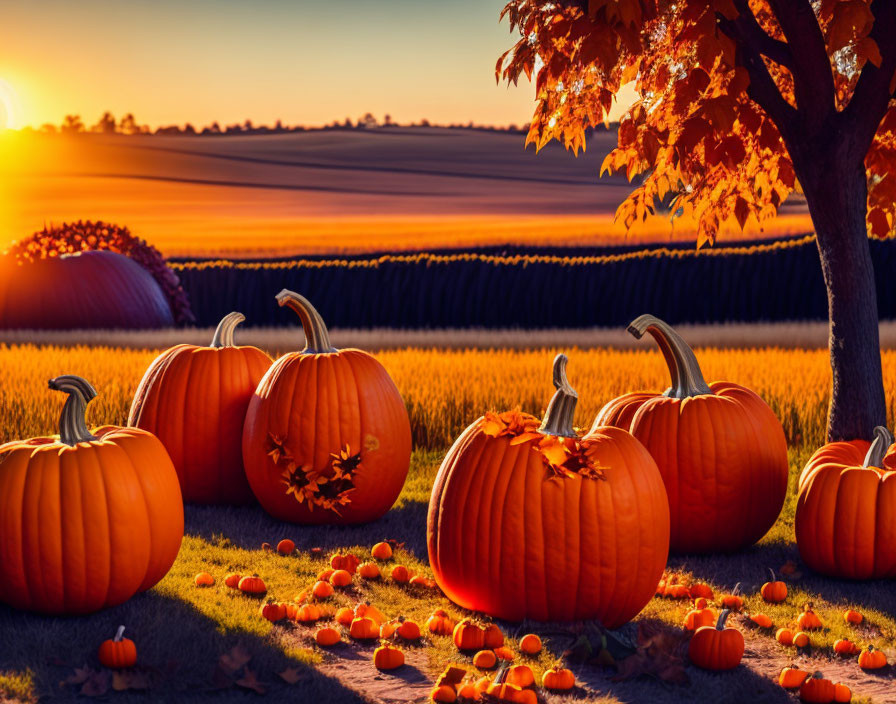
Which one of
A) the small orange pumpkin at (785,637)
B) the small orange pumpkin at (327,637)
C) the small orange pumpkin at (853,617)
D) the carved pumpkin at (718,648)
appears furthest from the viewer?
the small orange pumpkin at (853,617)

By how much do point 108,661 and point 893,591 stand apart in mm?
3858

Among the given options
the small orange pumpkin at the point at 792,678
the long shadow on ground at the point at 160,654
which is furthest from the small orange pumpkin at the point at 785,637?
the long shadow on ground at the point at 160,654

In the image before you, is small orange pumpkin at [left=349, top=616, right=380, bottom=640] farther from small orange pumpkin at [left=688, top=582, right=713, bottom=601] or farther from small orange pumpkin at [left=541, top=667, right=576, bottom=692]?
small orange pumpkin at [left=688, top=582, right=713, bottom=601]

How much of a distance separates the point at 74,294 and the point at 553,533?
14024 mm

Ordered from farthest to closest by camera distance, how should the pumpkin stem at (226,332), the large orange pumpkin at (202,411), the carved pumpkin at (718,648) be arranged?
the pumpkin stem at (226,332) → the large orange pumpkin at (202,411) → the carved pumpkin at (718,648)

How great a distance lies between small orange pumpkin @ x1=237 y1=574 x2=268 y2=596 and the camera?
5.20 metres

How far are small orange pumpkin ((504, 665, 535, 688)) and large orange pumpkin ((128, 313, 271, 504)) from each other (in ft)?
10.7

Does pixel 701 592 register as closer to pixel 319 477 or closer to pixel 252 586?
pixel 252 586

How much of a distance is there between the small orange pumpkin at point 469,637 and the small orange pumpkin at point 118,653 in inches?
51.1

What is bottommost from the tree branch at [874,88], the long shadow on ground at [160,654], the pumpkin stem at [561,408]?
the long shadow on ground at [160,654]

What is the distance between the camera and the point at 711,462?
5.85m

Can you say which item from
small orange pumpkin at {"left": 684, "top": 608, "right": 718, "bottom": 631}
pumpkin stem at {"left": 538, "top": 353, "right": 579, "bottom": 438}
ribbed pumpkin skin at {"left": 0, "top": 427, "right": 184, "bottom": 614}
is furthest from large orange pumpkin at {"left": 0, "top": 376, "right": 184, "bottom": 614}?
small orange pumpkin at {"left": 684, "top": 608, "right": 718, "bottom": 631}

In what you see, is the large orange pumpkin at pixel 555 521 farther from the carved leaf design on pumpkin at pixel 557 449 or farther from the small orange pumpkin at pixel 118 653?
the small orange pumpkin at pixel 118 653

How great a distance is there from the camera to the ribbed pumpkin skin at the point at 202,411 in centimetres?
674
